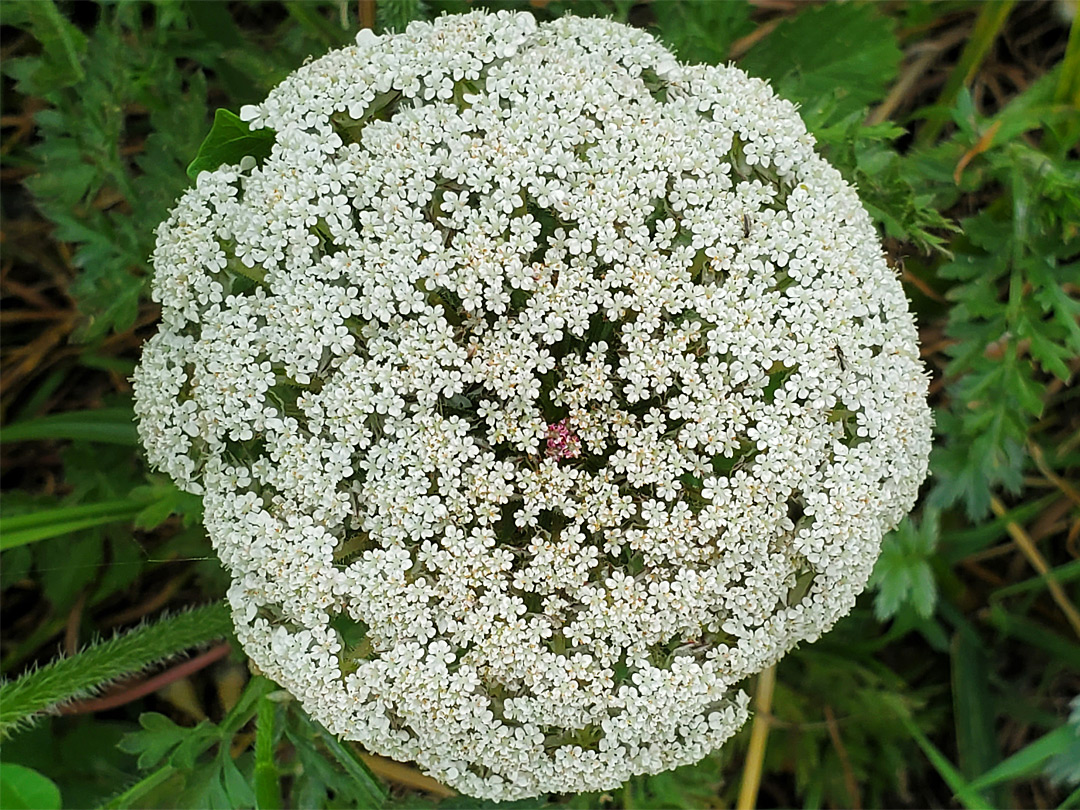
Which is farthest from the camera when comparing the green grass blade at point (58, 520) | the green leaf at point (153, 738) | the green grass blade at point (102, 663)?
the green grass blade at point (58, 520)

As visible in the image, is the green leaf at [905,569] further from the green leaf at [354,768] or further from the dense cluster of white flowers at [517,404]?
the green leaf at [354,768]

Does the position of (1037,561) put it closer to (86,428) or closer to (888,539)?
(888,539)

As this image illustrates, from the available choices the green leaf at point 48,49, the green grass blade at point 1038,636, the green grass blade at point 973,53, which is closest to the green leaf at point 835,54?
the green grass blade at point 973,53

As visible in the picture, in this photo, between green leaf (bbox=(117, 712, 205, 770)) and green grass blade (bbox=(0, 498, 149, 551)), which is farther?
green grass blade (bbox=(0, 498, 149, 551))

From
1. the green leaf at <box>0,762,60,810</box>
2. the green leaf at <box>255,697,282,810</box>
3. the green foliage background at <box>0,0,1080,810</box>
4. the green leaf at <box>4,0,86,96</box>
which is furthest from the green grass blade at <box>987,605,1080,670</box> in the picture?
the green leaf at <box>4,0,86,96</box>

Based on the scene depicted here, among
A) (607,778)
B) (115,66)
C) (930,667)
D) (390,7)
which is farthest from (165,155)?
(930,667)

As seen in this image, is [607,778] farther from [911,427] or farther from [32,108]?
[32,108]

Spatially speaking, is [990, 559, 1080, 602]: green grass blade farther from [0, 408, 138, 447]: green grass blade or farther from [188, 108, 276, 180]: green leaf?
[0, 408, 138, 447]: green grass blade
